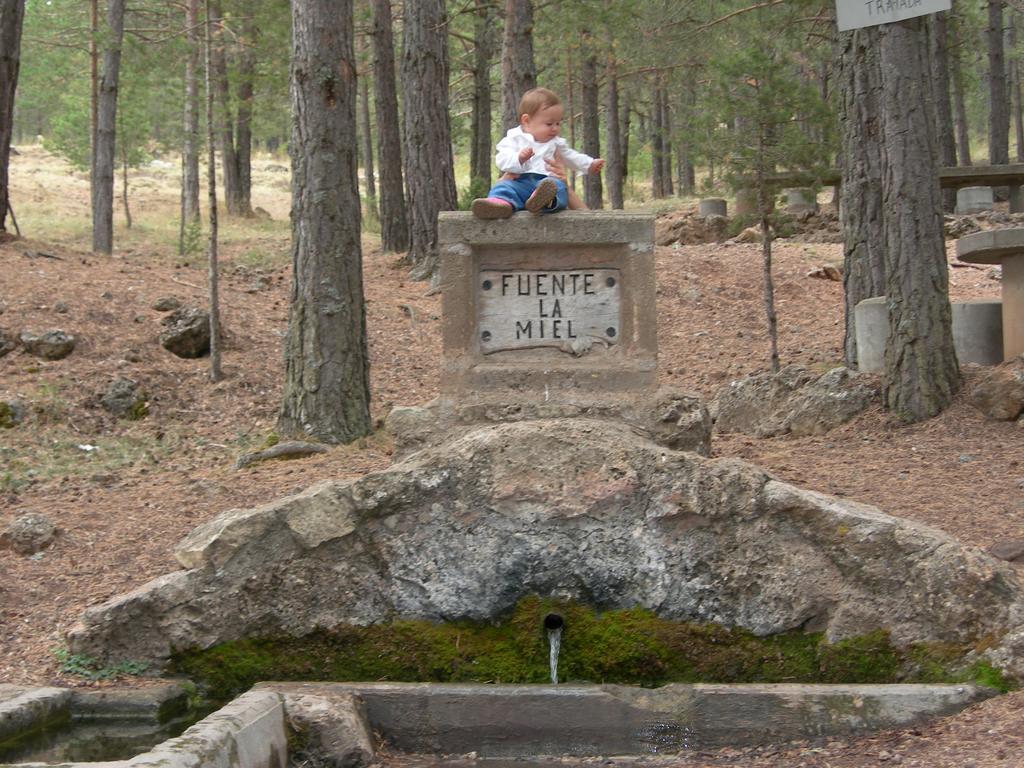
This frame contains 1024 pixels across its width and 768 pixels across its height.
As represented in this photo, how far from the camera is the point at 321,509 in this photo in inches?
208

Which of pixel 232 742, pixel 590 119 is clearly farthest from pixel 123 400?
pixel 590 119

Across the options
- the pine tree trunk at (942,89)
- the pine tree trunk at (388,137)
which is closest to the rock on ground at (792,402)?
Answer: the pine tree trunk at (388,137)

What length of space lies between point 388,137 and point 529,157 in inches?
539

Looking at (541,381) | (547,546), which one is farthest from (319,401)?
(547,546)

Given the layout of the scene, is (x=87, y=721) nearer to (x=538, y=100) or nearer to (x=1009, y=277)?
(x=538, y=100)

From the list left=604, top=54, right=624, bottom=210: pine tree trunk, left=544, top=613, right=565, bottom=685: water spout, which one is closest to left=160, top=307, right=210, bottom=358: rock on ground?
left=544, top=613, right=565, bottom=685: water spout

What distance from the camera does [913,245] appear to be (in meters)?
8.83

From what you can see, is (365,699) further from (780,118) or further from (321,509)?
(780,118)

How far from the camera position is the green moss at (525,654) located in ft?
16.8

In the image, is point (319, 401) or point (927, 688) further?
point (319, 401)

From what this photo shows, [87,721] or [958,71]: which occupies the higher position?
[958,71]

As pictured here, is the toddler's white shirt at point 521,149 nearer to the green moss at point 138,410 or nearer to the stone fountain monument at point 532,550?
the stone fountain monument at point 532,550

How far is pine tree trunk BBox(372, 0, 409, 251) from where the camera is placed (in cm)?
1833

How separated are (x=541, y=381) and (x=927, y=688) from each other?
2.40 meters
